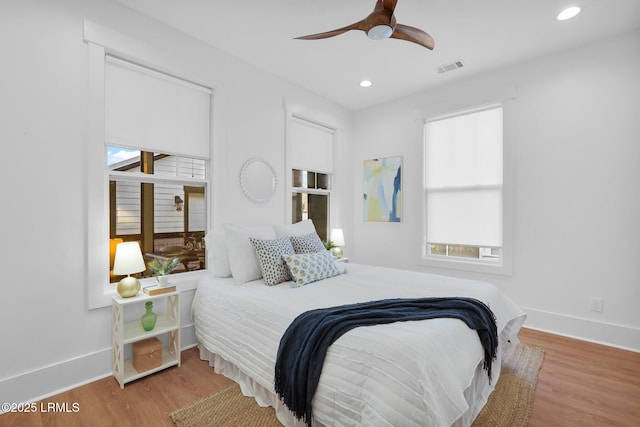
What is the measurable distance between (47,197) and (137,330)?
115 centimetres

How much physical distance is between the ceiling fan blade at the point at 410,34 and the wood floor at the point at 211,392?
2603 mm

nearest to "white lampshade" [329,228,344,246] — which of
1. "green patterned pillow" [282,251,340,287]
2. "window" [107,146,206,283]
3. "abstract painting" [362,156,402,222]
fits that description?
"abstract painting" [362,156,402,222]

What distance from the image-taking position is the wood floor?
186 cm

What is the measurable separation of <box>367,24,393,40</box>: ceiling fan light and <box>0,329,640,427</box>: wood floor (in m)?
2.59

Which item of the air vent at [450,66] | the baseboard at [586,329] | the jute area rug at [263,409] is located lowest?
the jute area rug at [263,409]

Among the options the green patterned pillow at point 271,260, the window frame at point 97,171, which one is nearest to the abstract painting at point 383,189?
the green patterned pillow at point 271,260

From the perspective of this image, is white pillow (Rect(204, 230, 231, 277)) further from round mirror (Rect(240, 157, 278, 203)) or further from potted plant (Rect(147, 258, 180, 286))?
round mirror (Rect(240, 157, 278, 203))

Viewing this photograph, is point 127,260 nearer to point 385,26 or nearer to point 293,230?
point 293,230

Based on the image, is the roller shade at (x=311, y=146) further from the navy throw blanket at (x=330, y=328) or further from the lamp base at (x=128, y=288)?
the navy throw blanket at (x=330, y=328)

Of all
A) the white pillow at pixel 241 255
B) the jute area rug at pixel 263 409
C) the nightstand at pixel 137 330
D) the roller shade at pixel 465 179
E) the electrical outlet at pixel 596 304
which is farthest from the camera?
the roller shade at pixel 465 179

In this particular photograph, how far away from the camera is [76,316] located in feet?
7.37

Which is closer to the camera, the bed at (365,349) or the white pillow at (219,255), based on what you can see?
the bed at (365,349)

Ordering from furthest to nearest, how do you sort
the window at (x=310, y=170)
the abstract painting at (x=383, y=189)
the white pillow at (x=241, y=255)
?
the abstract painting at (x=383, y=189) → the window at (x=310, y=170) → the white pillow at (x=241, y=255)

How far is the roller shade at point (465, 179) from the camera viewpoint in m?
3.59
